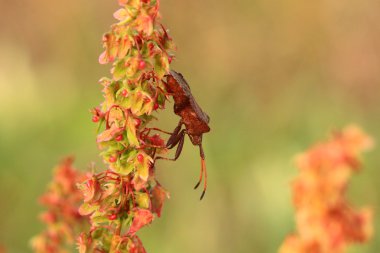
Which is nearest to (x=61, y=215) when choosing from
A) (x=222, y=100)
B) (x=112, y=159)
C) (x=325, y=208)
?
(x=112, y=159)

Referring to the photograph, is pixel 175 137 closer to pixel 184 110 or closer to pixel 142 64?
pixel 184 110

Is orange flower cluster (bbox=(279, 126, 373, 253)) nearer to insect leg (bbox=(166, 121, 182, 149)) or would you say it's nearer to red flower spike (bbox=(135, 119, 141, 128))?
insect leg (bbox=(166, 121, 182, 149))

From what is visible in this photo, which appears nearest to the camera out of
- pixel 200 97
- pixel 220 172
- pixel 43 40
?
pixel 220 172

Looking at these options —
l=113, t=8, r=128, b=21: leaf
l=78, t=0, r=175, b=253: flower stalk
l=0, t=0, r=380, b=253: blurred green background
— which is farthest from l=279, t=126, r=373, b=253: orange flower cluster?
l=0, t=0, r=380, b=253: blurred green background

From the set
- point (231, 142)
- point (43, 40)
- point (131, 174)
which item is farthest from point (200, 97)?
point (131, 174)

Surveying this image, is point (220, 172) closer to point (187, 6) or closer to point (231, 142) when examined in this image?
point (231, 142)

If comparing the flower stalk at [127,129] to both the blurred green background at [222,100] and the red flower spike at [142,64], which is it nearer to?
the red flower spike at [142,64]
